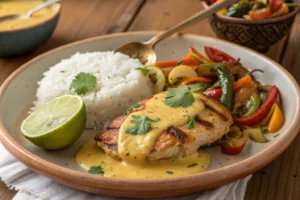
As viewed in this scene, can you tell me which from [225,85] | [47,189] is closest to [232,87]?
[225,85]

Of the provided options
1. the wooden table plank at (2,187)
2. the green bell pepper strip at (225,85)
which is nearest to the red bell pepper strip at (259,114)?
the green bell pepper strip at (225,85)

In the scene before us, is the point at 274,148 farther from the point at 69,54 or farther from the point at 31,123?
the point at 69,54

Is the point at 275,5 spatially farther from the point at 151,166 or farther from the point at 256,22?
the point at 151,166

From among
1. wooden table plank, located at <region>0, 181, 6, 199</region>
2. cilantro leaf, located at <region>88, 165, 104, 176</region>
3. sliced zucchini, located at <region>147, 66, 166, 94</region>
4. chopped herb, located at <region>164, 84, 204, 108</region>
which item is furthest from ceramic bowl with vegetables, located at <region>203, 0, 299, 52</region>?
wooden table plank, located at <region>0, 181, 6, 199</region>

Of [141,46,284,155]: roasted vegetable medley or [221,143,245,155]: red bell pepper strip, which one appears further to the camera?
[141,46,284,155]: roasted vegetable medley

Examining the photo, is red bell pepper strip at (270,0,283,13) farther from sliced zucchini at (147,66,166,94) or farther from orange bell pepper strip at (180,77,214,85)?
sliced zucchini at (147,66,166,94)

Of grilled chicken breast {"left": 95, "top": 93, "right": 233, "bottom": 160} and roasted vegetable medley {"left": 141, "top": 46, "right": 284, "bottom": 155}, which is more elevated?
grilled chicken breast {"left": 95, "top": 93, "right": 233, "bottom": 160}

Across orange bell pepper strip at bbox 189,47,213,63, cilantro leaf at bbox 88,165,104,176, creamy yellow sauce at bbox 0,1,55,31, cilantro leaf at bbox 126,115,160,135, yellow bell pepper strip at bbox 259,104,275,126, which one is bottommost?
creamy yellow sauce at bbox 0,1,55,31

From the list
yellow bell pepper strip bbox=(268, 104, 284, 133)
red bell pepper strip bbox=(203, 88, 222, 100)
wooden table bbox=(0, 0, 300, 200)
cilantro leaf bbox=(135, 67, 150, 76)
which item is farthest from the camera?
wooden table bbox=(0, 0, 300, 200)

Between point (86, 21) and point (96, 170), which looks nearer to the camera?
point (96, 170)
